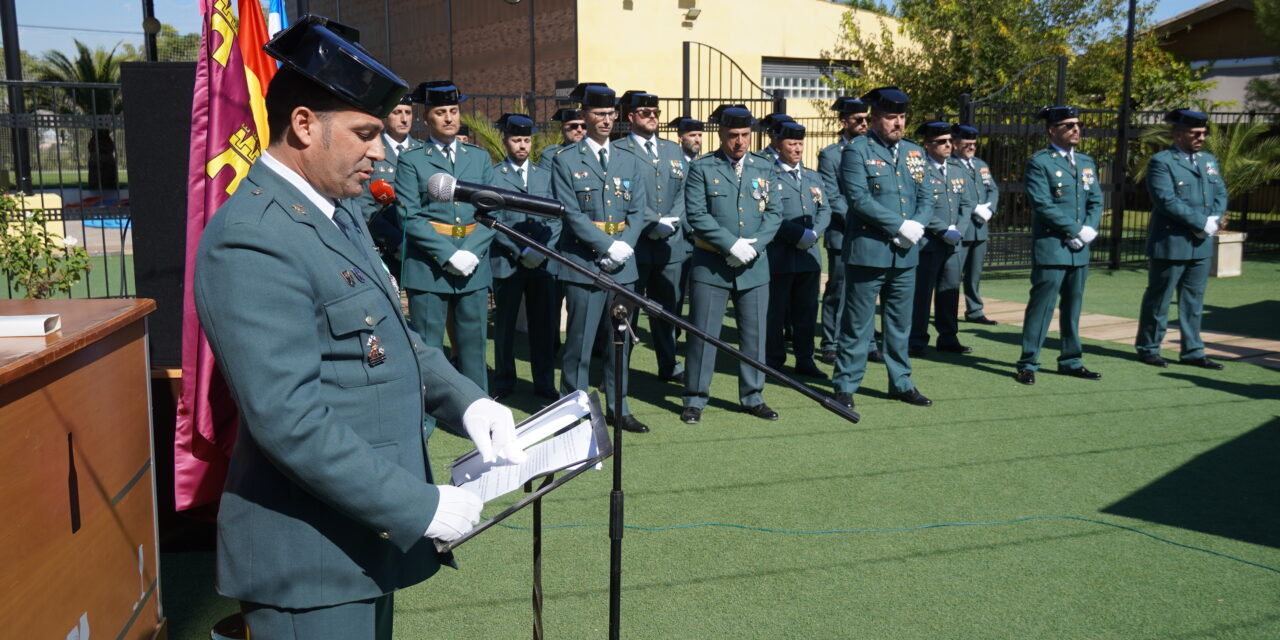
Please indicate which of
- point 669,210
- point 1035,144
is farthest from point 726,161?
point 1035,144

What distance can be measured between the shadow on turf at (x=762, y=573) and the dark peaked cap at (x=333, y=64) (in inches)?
92.4

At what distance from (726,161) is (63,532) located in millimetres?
4773

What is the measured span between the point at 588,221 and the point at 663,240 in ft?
4.29

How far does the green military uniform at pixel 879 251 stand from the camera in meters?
6.64

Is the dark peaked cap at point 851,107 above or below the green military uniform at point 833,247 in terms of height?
above

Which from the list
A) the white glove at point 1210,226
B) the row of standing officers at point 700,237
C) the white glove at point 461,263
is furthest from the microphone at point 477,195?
the white glove at point 1210,226

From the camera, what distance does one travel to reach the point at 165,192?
3.91m

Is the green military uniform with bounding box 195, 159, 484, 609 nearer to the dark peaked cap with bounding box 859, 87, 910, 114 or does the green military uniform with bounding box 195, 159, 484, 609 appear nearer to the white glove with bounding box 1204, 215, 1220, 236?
the dark peaked cap with bounding box 859, 87, 910, 114

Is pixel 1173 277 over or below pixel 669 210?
below

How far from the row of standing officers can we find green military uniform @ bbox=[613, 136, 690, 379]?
2cm

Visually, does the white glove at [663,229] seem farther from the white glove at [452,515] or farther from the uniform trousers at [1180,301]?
the white glove at [452,515]

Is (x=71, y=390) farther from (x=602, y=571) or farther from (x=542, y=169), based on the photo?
(x=542, y=169)

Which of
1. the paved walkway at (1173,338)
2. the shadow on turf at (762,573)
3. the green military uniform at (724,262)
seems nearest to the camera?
the shadow on turf at (762,573)

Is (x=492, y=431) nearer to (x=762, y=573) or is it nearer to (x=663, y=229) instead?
(x=762, y=573)
